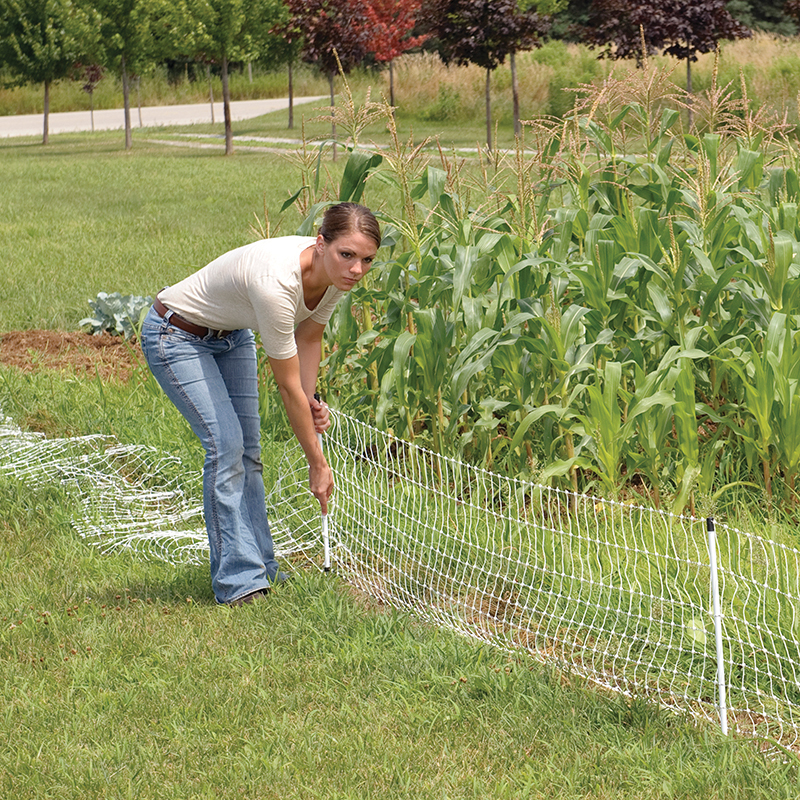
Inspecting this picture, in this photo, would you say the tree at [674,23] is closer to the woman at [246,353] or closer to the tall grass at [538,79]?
the tall grass at [538,79]

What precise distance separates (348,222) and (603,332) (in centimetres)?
139

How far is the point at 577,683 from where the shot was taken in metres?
3.30

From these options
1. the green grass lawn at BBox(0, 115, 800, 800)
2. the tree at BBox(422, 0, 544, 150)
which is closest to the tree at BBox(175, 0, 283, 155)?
the tree at BBox(422, 0, 544, 150)

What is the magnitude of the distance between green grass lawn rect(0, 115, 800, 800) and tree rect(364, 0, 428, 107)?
1831cm

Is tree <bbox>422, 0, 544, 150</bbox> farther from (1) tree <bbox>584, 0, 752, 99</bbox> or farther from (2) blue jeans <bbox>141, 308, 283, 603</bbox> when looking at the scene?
(2) blue jeans <bbox>141, 308, 283, 603</bbox>

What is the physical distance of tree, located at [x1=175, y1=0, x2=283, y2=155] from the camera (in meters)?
21.4

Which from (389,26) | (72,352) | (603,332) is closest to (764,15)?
(389,26)

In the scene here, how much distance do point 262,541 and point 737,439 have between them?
80.5 inches

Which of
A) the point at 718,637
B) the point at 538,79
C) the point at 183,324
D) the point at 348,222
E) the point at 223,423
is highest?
the point at 538,79

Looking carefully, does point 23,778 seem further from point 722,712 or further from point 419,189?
point 419,189

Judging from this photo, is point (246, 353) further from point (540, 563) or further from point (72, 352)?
point (72, 352)

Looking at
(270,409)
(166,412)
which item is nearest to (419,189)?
(270,409)

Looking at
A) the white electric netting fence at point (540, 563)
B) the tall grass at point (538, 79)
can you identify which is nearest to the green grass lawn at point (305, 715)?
the white electric netting fence at point (540, 563)

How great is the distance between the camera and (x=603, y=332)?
431 cm
